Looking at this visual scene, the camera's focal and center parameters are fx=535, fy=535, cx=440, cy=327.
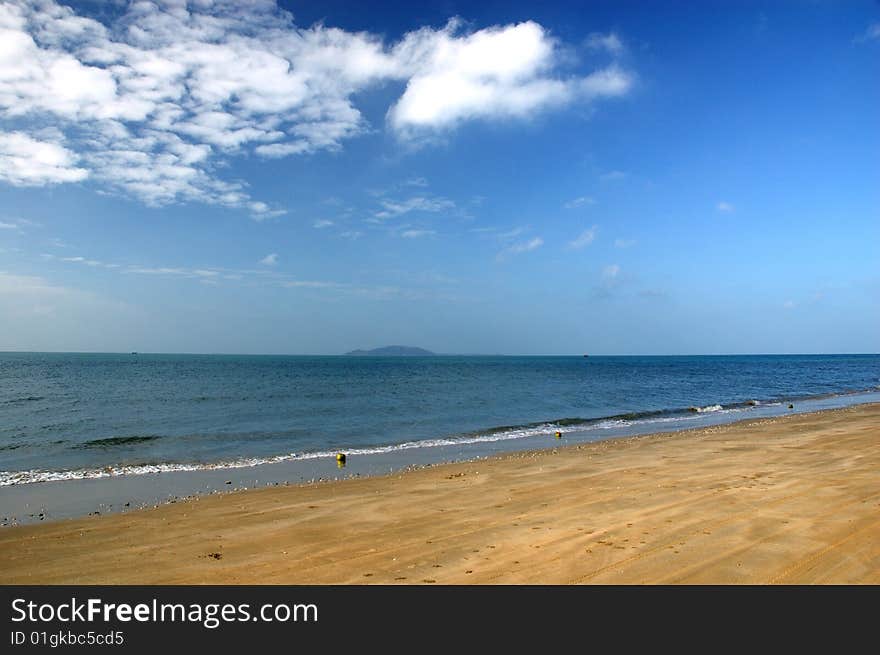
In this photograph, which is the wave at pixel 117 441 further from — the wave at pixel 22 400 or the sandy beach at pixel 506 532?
the wave at pixel 22 400

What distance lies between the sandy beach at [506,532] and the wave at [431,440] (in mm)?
6156

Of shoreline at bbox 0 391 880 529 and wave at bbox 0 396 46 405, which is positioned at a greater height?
wave at bbox 0 396 46 405

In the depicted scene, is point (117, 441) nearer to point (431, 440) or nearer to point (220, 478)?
point (220, 478)

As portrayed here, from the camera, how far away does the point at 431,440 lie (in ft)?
82.8

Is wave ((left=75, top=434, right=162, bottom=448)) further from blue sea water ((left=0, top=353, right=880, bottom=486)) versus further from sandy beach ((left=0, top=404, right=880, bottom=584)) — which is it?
sandy beach ((left=0, top=404, right=880, bottom=584))

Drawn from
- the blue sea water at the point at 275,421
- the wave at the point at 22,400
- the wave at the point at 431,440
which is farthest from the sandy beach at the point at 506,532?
the wave at the point at 22,400

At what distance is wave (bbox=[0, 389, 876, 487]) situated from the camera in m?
17.8

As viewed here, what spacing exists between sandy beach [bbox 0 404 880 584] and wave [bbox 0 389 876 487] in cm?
616

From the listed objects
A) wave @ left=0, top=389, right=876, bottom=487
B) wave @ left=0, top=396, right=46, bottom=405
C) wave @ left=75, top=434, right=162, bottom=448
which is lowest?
wave @ left=0, top=389, right=876, bottom=487

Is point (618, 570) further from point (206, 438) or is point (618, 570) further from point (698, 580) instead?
point (206, 438)

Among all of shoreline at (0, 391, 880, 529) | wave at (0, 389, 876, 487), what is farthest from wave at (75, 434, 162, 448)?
shoreline at (0, 391, 880, 529)

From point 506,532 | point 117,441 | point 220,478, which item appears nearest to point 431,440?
point 220,478
